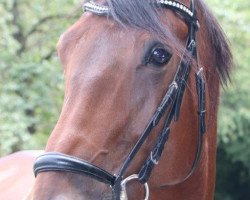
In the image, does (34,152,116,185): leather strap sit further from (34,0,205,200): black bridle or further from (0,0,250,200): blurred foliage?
(0,0,250,200): blurred foliage

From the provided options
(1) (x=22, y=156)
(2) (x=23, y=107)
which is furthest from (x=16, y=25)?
(1) (x=22, y=156)

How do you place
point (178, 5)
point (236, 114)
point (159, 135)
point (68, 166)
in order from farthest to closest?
1. point (236, 114)
2. point (178, 5)
3. point (159, 135)
4. point (68, 166)

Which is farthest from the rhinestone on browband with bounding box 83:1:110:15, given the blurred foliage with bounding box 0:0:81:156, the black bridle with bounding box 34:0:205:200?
the blurred foliage with bounding box 0:0:81:156

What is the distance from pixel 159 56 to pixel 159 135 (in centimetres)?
A: 29

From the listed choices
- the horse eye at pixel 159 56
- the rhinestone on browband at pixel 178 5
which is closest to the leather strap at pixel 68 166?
the horse eye at pixel 159 56

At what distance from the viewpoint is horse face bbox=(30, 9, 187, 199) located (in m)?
2.15

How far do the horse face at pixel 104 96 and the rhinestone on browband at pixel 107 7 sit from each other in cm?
3

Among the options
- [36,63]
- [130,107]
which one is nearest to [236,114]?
[36,63]

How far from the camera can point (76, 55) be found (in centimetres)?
230

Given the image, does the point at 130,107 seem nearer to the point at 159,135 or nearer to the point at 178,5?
the point at 159,135

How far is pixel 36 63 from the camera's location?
19.5ft

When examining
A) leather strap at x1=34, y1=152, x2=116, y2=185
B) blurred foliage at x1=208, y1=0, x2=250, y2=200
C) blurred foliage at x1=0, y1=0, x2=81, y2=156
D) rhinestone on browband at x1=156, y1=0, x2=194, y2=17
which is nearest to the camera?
leather strap at x1=34, y1=152, x2=116, y2=185

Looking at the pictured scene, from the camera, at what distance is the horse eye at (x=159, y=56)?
2.30 meters

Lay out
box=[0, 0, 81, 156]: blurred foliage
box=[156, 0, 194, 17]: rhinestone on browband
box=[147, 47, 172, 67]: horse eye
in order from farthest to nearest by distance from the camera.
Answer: box=[0, 0, 81, 156]: blurred foliage < box=[156, 0, 194, 17]: rhinestone on browband < box=[147, 47, 172, 67]: horse eye
